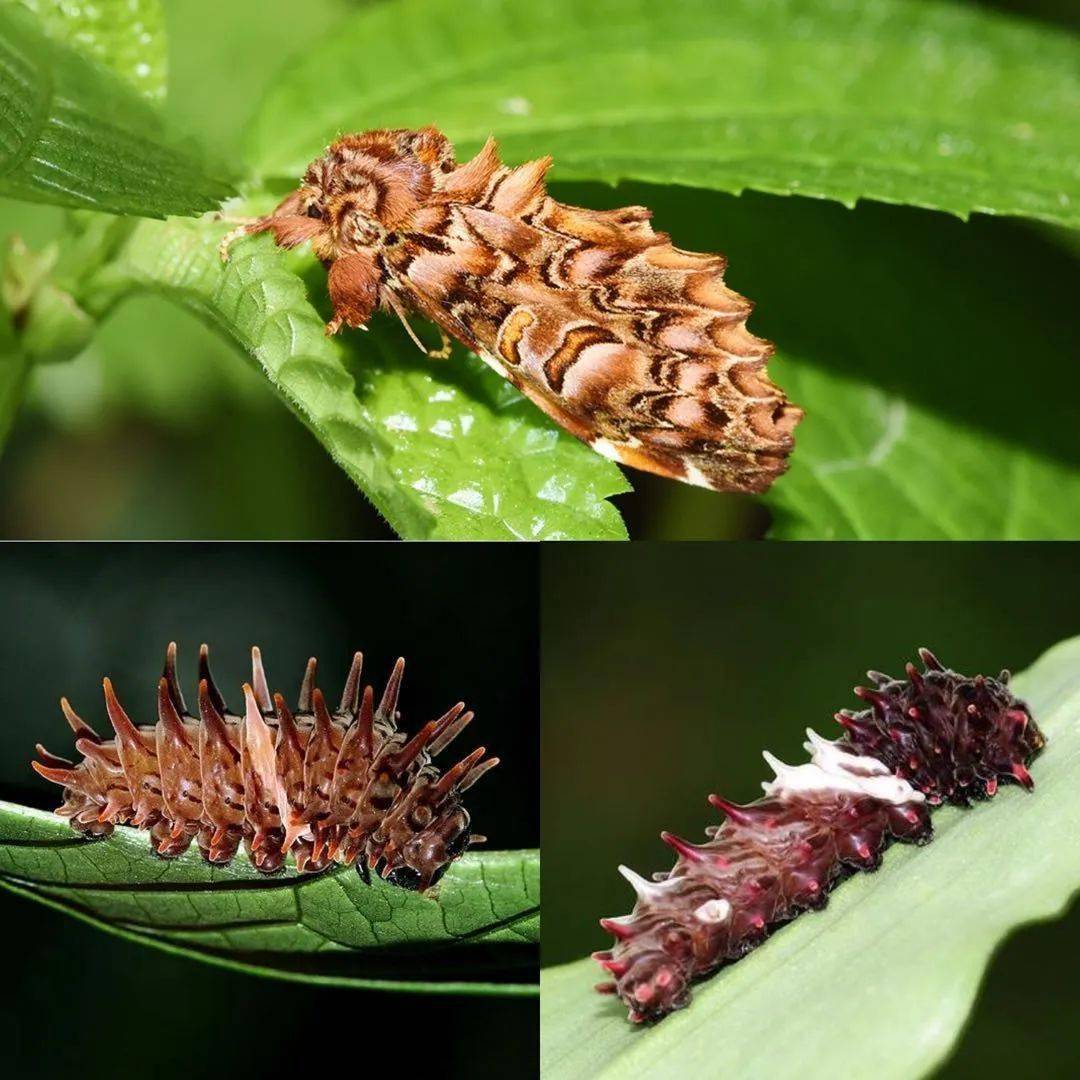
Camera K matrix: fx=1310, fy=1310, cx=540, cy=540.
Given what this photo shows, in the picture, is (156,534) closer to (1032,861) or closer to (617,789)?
(617,789)

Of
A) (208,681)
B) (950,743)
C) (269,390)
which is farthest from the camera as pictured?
(269,390)

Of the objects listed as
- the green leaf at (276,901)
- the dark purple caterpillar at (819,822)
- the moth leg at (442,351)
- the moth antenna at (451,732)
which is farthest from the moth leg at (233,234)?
the dark purple caterpillar at (819,822)

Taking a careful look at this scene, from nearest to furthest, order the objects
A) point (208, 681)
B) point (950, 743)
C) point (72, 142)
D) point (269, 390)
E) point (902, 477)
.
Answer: point (72, 142), point (208, 681), point (950, 743), point (902, 477), point (269, 390)

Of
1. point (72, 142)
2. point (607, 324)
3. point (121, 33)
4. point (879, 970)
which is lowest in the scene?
point (879, 970)

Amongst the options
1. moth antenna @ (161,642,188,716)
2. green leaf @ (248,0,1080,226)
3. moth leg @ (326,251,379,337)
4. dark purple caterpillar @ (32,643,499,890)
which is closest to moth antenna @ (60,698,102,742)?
dark purple caterpillar @ (32,643,499,890)

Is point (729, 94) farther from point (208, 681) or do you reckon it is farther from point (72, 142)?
point (208, 681)

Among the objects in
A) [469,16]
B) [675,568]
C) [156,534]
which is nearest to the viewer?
[675,568]

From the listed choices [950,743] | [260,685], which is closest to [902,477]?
[950,743]

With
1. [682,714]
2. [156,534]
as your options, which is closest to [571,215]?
[682,714]
